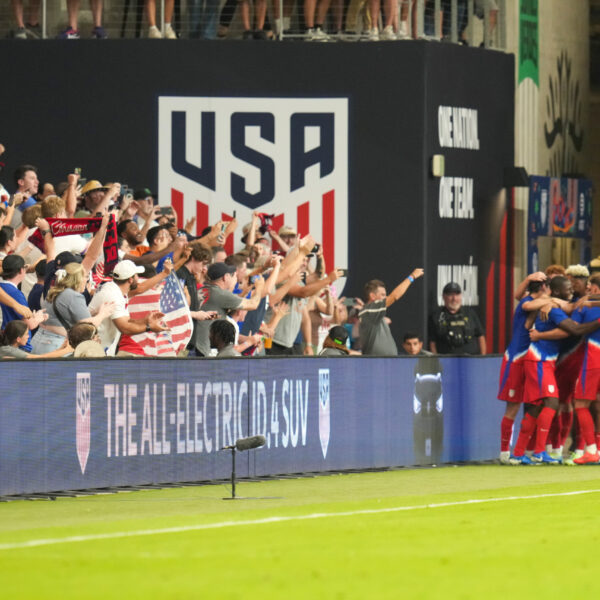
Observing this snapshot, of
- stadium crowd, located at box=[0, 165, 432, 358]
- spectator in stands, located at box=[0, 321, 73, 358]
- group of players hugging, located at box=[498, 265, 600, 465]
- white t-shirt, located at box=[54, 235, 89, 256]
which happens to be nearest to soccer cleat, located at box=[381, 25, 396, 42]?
stadium crowd, located at box=[0, 165, 432, 358]

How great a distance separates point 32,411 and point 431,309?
33.6 ft

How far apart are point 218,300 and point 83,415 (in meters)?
2.56

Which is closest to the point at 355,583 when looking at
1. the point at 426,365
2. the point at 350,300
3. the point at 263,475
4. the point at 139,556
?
the point at 139,556

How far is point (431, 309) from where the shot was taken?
74.1 feet

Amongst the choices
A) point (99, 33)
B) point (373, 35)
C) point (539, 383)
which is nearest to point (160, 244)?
point (539, 383)

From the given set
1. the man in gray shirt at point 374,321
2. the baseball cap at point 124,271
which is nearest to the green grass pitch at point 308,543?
the baseball cap at point 124,271

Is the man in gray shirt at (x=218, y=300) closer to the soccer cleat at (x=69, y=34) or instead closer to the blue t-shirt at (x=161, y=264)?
the blue t-shirt at (x=161, y=264)

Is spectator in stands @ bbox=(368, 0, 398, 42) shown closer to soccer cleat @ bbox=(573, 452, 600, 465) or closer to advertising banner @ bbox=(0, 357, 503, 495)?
advertising banner @ bbox=(0, 357, 503, 495)

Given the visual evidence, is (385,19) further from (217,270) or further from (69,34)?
(217,270)

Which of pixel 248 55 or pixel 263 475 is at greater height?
pixel 248 55

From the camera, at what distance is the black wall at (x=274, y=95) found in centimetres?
2200

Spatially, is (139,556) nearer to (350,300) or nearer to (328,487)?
(328,487)

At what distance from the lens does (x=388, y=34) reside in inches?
888

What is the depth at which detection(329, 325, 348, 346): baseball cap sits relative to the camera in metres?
17.2
